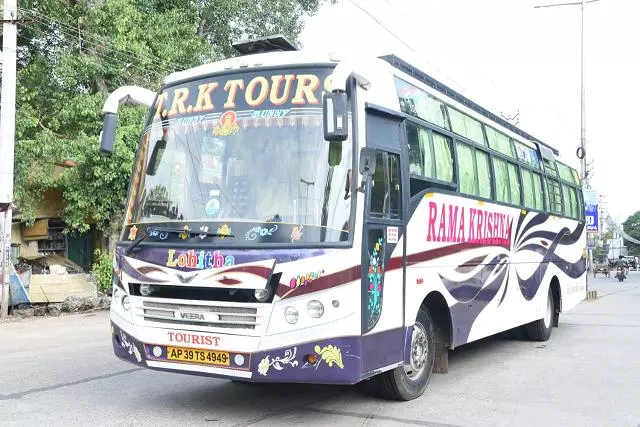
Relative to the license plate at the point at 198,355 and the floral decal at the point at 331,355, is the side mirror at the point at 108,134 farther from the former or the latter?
the floral decal at the point at 331,355

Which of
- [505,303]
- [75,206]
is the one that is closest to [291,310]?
[505,303]

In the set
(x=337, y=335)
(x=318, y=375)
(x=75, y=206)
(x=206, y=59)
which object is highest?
(x=206, y=59)

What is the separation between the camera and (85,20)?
17.0m

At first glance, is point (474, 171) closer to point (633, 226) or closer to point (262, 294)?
point (262, 294)

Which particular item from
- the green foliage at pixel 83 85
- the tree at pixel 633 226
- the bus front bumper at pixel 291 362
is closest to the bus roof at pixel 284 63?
the bus front bumper at pixel 291 362

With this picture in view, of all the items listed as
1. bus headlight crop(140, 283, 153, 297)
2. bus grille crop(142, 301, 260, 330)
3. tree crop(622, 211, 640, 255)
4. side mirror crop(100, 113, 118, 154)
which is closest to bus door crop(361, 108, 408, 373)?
bus grille crop(142, 301, 260, 330)

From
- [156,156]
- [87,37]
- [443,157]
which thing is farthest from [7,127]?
[443,157]

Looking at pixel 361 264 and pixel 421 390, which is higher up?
pixel 361 264

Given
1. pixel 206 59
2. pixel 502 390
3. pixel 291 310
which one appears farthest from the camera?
pixel 206 59

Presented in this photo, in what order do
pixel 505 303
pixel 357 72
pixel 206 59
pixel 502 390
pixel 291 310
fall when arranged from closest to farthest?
pixel 291 310 < pixel 357 72 < pixel 502 390 < pixel 505 303 < pixel 206 59

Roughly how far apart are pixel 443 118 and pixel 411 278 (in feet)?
6.84

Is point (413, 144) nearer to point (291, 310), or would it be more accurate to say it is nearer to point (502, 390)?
point (291, 310)

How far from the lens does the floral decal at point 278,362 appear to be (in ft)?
16.7

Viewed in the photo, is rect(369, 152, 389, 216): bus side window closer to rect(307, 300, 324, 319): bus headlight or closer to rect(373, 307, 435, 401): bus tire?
rect(307, 300, 324, 319): bus headlight
